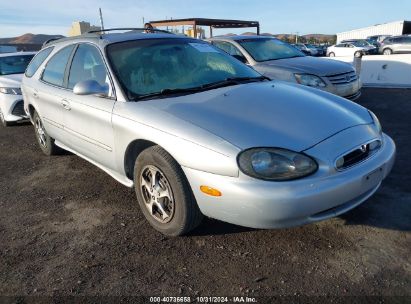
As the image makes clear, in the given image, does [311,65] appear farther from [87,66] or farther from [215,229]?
[215,229]

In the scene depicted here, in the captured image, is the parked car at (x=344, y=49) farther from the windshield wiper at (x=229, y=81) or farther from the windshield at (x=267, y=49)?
the windshield wiper at (x=229, y=81)

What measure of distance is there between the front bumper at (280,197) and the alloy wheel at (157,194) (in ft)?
1.13

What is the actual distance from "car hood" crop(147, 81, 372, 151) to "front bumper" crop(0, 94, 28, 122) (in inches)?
210

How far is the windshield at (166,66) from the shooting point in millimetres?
3357

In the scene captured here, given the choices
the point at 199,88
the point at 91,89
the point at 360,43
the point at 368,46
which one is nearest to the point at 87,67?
the point at 91,89

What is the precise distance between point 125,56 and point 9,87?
4852mm

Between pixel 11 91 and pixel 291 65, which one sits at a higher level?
pixel 291 65

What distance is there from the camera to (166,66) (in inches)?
140

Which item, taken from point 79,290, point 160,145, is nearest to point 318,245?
point 160,145

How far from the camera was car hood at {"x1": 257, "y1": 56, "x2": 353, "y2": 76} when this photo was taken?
654 centimetres

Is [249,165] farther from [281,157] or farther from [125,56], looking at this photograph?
[125,56]

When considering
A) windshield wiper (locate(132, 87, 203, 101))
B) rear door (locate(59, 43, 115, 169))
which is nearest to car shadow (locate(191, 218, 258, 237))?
rear door (locate(59, 43, 115, 169))

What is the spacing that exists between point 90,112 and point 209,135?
154cm

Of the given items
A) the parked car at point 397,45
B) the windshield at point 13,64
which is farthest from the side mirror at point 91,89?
the parked car at point 397,45
